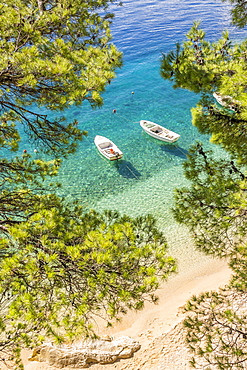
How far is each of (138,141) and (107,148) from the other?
2372mm

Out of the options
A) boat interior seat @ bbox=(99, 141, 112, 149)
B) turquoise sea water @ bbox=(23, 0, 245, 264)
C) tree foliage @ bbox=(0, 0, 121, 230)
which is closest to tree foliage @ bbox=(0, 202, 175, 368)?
tree foliage @ bbox=(0, 0, 121, 230)

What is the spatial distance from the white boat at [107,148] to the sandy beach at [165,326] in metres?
7.64

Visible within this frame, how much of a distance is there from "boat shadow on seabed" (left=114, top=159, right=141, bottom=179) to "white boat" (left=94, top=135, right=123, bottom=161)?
1.79ft

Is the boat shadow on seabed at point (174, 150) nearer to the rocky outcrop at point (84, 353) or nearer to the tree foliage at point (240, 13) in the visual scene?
the tree foliage at point (240, 13)

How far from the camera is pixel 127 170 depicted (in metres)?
15.1

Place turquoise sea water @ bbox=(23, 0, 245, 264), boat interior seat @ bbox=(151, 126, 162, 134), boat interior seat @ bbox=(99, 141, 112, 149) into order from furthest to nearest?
boat interior seat @ bbox=(151, 126, 162, 134) < boat interior seat @ bbox=(99, 141, 112, 149) < turquoise sea water @ bbox=(23, 0, 245, 264)

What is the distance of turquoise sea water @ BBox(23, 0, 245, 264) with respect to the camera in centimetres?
1303

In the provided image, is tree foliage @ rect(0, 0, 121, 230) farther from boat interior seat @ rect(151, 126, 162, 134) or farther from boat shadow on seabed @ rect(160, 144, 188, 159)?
boat interior seat @ rect(151, 126, 162, 134)

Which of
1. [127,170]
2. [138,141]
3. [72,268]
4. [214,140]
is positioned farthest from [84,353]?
[138,141]

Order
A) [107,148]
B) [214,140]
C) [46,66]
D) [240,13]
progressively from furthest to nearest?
[107,148], [240,13], [214,140], [46,66]

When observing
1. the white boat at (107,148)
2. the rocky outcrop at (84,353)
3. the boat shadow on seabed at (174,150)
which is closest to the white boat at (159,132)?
the boat shadow on seabed at (174,150)

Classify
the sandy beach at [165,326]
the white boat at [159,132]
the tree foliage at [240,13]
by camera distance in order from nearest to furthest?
1. the tree foliage at [240,13]
2. the sandy beach at [165,326]
3. the white boat at [159,132]

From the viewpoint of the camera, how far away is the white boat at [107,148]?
15.1 m

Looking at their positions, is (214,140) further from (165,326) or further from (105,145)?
(105,145)
